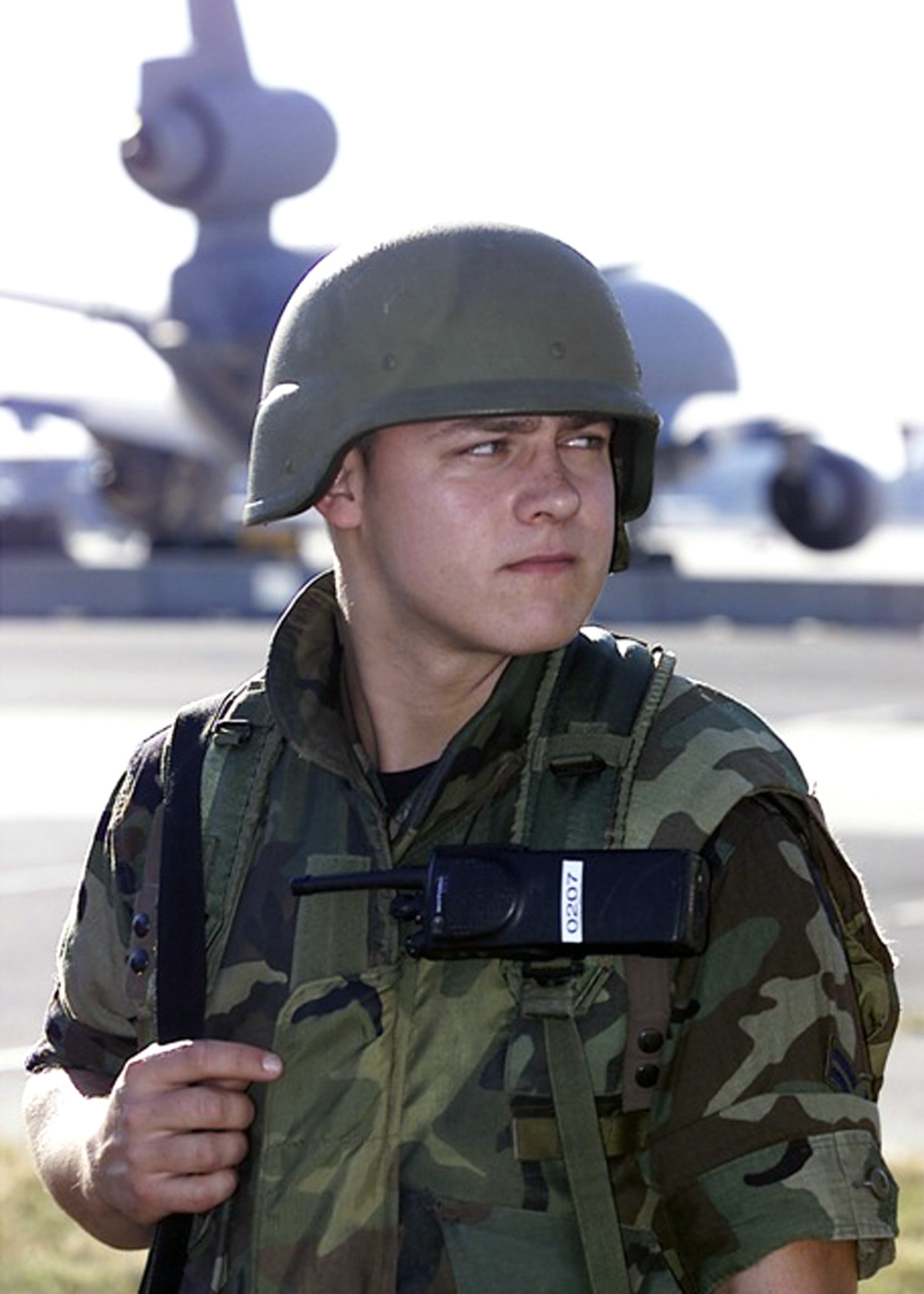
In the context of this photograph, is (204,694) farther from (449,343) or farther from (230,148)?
(230,148)

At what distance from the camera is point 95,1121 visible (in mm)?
2541

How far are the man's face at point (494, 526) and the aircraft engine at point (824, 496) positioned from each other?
31.9 m

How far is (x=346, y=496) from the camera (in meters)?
2.77

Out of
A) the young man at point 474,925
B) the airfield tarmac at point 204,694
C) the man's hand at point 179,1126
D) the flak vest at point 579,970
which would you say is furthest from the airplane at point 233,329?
the man's hand at point 179,1126

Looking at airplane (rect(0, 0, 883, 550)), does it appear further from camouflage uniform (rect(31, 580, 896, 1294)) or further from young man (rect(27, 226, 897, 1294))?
camouflage uniform (rect(31, 580, 896, 1294))

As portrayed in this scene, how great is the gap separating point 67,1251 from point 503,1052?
3611mm

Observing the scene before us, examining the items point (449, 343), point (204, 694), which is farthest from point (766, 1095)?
point (204, 694)

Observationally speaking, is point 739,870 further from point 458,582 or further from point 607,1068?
point 458,582

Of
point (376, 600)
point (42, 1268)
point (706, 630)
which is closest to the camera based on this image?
point (376, 600)

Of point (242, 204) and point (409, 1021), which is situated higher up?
point (242, 204)

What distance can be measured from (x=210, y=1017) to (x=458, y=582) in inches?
20.7

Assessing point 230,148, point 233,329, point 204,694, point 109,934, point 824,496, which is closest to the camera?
point 109,934

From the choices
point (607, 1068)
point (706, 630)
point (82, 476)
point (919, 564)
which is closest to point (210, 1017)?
point (607, 1068)

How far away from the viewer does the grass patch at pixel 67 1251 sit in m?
5.45
